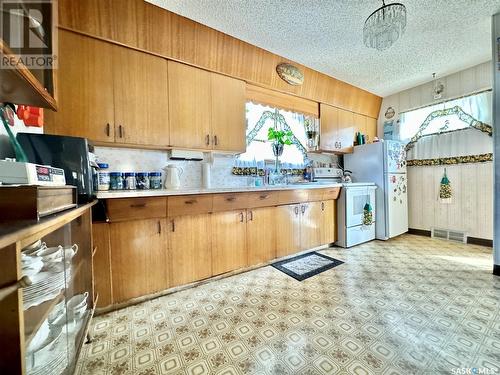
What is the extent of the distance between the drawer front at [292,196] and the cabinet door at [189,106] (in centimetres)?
103

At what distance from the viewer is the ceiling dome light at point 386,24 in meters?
1.68

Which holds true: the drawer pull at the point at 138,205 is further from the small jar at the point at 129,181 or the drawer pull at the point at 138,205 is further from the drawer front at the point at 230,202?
the drawer front at the point at 230,202

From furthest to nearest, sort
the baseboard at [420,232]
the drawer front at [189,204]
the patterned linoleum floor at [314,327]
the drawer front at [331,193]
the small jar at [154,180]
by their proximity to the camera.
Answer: the baseboard at [420,232] < the drawer front at [331,193] < the small jar at [154,180] < the drawer front at [189,204] < the patterned linoleum floor at [314,327]

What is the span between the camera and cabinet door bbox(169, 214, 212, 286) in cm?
187

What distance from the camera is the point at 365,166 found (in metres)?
3.57

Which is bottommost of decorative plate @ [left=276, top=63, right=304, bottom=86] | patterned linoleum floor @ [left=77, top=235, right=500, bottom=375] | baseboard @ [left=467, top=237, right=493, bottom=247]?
patterned linoleum floor @ [left=77, top=235, right=500, bottom=375]

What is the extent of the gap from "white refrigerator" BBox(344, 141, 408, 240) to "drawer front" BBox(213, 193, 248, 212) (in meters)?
2.45

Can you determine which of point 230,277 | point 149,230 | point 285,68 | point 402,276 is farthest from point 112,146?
point 402,276

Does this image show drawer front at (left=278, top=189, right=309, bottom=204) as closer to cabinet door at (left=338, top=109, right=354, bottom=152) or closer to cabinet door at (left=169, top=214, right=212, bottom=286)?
cabinet door at (left=169, top=214, right=212, bottom=286)

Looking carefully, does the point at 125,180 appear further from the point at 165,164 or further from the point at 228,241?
the point at 228,241

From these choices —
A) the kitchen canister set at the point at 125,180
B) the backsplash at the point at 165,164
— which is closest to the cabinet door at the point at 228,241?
the backsplash at the point at 165,164

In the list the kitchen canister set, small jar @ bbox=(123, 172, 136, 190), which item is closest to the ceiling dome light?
the kitchen canister set

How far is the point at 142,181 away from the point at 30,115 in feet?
3.04

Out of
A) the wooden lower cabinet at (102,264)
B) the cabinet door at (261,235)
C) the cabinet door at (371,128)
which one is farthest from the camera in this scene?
the cabinet door at (371,128)
